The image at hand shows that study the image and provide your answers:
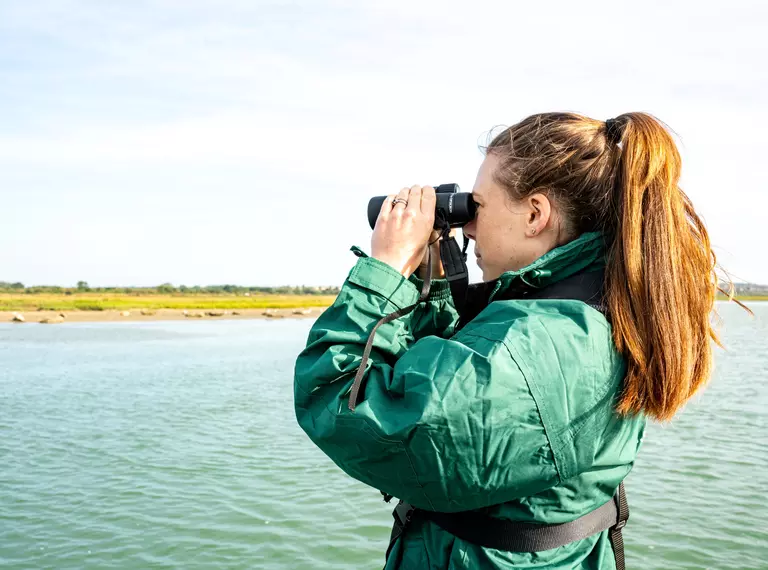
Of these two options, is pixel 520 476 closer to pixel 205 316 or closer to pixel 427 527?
pixel 427 527

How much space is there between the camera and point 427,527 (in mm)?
1396

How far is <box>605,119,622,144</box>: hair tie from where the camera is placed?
4.73 feet

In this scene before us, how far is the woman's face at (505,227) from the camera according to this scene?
146cm

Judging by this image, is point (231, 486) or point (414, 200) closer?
point (414, 200)

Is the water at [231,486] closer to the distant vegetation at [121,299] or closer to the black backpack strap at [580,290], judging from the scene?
the black backpack strap at [580,290]

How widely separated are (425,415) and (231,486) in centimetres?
604

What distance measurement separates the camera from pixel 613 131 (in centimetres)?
146

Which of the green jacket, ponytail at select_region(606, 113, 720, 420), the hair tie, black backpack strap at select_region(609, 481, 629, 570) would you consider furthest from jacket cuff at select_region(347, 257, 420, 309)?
black backpack strap at select_region(609, 481, 629, 570)

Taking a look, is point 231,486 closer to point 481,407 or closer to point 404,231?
point 404,231

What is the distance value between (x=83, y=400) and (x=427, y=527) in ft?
37.3

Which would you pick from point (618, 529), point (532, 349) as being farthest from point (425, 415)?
point (618, 529)

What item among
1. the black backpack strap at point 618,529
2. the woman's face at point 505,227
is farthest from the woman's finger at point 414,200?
the black backpack strap at point 618,529

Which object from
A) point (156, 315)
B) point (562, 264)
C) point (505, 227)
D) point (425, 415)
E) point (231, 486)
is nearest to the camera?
point (425, 415)

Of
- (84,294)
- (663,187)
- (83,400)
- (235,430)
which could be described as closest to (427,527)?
(663,187)
